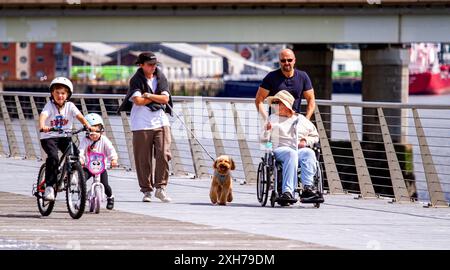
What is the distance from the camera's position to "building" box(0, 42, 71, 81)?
156 m

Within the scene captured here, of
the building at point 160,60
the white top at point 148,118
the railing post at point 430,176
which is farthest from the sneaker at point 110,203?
the building at point 160,60

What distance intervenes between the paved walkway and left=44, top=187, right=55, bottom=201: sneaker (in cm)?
21

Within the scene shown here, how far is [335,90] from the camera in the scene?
160625mm

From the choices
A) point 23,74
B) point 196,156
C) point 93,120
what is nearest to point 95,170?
point 93,120

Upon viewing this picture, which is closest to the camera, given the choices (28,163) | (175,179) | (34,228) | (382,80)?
(34,228)

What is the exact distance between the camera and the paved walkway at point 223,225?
12.2m

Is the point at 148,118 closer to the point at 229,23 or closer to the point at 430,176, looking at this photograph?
the point at 430,176

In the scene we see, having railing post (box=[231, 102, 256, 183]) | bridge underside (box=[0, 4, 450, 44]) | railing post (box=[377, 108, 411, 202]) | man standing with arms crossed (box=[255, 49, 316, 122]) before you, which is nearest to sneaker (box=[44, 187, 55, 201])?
man standing with arms crossed (box=[255, 49, 316, 122])

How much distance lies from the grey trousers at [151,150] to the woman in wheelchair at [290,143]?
1.29 metres

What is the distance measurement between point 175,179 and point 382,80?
42687 millimetres

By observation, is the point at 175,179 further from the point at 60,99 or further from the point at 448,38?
the point at 448,38

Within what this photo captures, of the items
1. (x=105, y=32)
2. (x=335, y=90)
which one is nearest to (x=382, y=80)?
(x=105, y=32)

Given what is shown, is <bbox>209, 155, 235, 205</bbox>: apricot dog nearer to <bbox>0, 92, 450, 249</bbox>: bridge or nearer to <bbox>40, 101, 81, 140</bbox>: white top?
<bbox>0, 92, 450, 249</bbox>: bridge

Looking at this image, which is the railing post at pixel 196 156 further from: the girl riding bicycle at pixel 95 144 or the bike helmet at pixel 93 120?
the bike helmet at pixel 93 120
